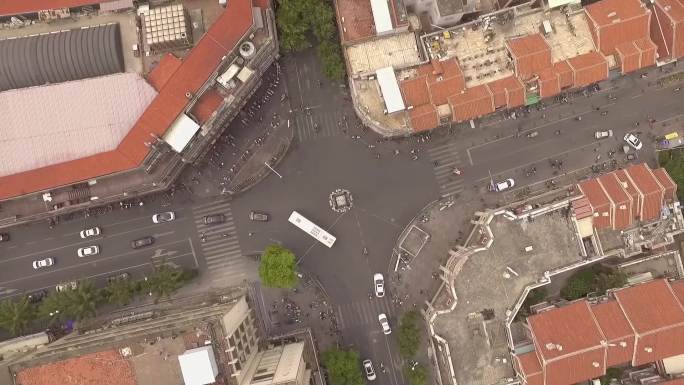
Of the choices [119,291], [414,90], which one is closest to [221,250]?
[119,291]

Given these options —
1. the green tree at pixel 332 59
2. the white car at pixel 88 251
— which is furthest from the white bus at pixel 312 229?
the white car at pixel 88 251

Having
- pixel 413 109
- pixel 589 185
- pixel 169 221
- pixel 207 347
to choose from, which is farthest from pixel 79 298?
pixel 589 185

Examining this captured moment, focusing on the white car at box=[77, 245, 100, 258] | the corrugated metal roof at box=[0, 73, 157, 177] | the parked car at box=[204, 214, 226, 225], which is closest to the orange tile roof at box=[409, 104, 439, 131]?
the parked car at box=[204, 214, 226, 225]

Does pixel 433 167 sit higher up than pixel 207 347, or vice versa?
pixel 433 167

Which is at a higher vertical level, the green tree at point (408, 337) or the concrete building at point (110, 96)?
the concrete building at point (110, 96)

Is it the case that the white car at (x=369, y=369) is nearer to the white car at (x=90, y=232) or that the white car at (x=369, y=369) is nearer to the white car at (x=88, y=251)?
the white car at (x=88, y=251)

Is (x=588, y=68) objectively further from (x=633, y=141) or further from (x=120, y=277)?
(x=120, y=277)

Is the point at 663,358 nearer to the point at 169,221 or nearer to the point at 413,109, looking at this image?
the point at 413,109
